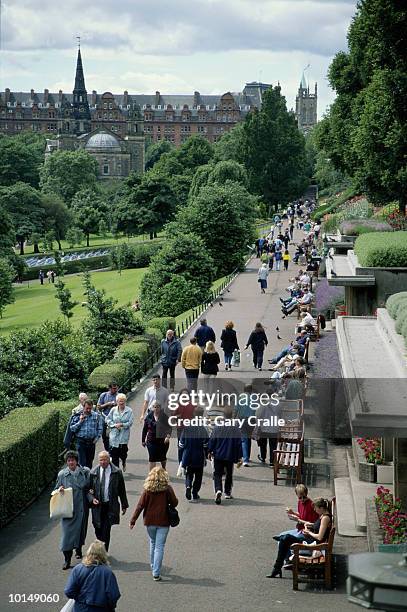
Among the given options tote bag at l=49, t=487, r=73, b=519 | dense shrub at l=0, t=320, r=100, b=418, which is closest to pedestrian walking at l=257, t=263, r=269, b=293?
dense shrub at l=0, t=320, r=100, b=418

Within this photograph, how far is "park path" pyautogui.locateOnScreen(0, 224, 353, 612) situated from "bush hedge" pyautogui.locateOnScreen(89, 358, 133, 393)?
4.49 m

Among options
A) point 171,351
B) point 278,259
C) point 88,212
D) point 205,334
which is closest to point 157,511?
point 171,351

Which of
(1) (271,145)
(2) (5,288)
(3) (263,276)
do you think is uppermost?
(1) (271,145)

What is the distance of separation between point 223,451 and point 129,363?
875 cm

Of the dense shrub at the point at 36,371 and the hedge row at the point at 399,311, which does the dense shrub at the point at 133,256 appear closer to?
the dense shrub at the point at 36,371

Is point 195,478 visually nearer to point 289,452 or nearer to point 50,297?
point 289,452

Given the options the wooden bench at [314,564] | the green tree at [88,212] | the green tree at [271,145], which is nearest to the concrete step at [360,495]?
the wooden bench at [314,564]

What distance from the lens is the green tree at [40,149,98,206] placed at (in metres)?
133

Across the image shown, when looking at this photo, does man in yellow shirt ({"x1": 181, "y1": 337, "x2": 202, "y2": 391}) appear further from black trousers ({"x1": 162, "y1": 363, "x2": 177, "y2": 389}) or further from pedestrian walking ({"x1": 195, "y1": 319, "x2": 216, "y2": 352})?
pedestrian walking ({"x1": 195, "y1": 319, "x2": 216, "y2": 352})

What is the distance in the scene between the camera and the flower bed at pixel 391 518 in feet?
33.6

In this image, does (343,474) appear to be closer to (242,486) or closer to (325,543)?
(242,486)

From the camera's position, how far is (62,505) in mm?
11234

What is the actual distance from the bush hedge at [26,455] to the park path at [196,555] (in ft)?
0.73

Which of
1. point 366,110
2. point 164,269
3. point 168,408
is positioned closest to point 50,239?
point 164,269
